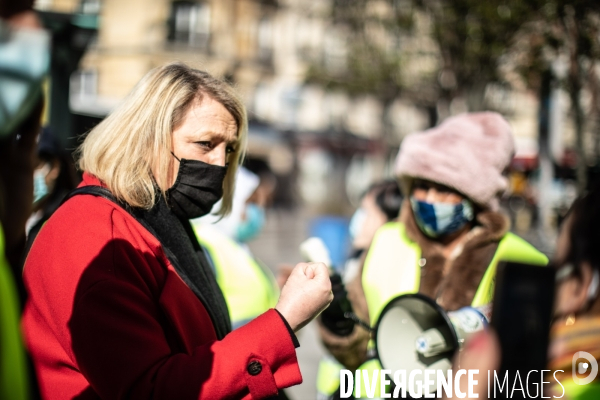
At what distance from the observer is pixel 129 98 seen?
195cm

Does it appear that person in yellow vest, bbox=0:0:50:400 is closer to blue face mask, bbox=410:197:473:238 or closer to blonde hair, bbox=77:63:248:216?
blonde hair, bbox=77:63:248:216

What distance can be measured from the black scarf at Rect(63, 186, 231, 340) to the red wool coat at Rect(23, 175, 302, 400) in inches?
2.3

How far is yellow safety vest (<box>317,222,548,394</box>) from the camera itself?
2.59 metres

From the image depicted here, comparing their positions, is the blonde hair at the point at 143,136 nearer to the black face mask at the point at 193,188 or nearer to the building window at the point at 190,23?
the black face mask at the point at 193,188

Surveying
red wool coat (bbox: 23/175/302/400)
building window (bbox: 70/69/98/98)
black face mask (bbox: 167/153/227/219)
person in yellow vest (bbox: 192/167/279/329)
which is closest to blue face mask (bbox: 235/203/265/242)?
person in yellow vest (bbox: 192/167/279/329)

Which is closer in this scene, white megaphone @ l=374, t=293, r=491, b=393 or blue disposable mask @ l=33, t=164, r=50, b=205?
white megaphone @ l=374, t=293, r=491, b=393

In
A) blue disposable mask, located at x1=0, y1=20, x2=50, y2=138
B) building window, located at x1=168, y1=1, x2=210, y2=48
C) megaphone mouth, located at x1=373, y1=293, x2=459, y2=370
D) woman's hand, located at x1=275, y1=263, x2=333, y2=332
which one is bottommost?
megaphone mouth, located at x1=373, y1=293, x2=459, y2=370

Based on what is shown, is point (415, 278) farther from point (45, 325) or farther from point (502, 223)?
point (45, 325)

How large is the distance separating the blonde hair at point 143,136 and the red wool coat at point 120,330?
11cm

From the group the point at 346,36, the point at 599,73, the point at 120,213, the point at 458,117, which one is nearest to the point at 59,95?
the point at 458,117

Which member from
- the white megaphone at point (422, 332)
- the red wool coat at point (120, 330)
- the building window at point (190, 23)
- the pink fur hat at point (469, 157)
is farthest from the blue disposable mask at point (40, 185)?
the building window at point (190, 23)

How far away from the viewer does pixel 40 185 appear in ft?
11.8

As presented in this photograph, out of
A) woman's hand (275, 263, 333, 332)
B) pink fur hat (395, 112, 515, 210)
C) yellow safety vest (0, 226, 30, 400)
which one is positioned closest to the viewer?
yellow safety vest (0, 226, 30, 400)

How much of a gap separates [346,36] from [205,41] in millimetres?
19437
